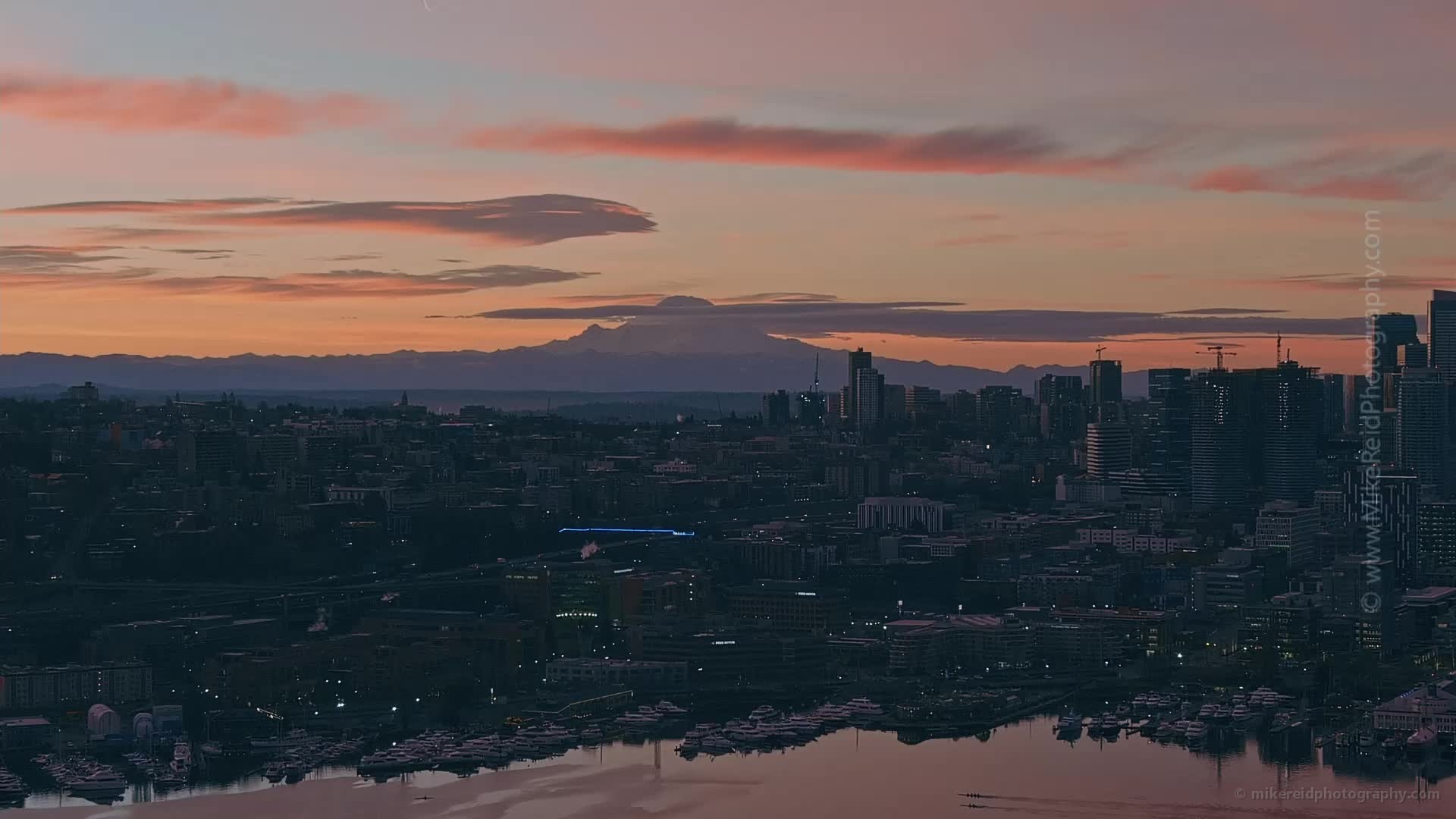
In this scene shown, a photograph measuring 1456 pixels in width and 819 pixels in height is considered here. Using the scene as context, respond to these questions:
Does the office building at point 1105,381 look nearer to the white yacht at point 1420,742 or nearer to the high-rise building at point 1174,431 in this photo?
the high-rise building at point 1174,431

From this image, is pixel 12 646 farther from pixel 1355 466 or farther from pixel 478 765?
pixel 1355 466

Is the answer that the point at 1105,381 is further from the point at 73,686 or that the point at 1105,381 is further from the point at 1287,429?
the point at 73,686

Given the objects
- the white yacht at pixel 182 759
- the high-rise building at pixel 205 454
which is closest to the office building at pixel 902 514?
the high-rise building at pixel 205 454

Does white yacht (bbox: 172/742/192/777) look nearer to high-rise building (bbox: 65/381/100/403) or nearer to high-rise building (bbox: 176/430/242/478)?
high-rise building (bbox: 176/430/242/478)

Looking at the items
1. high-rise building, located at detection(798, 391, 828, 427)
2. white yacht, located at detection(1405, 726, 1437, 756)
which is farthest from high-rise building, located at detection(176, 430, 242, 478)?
white yacht, located at detection(1405, 726, 1437, 756)

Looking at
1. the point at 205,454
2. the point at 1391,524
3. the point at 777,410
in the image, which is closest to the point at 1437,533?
the point at 1391,524
